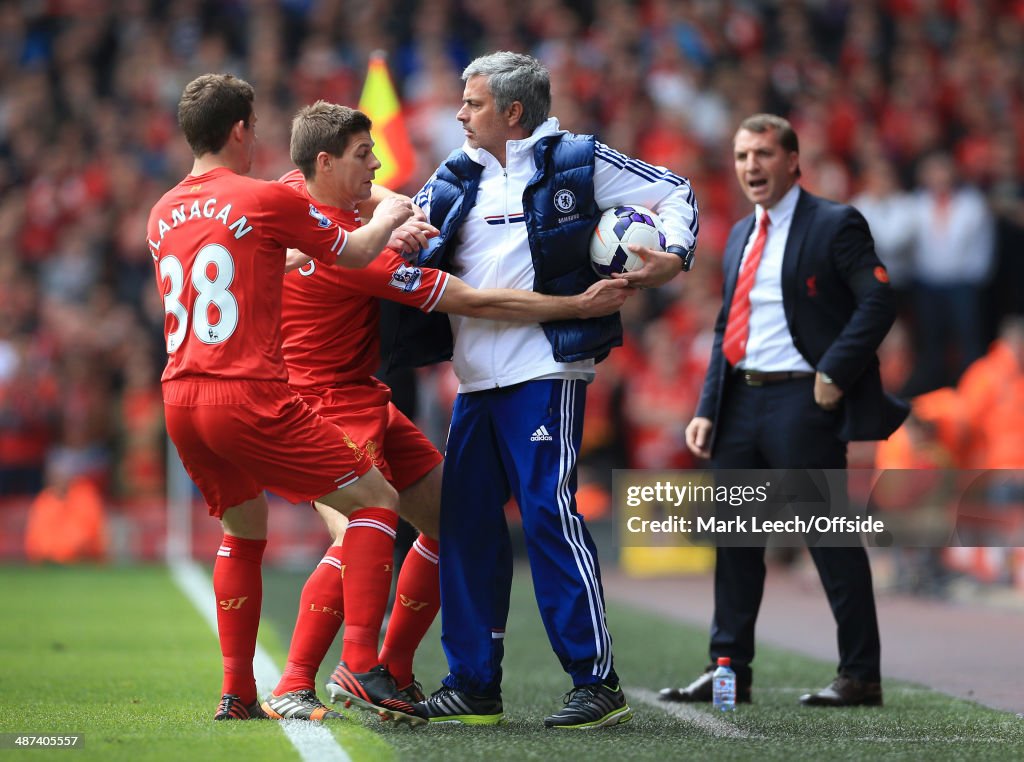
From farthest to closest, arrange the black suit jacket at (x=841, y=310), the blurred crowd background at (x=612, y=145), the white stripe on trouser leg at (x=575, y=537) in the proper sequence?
the blurred crowd background at (x=612, y=145) → the black suit jacket at (x=841, y=310) → the white stripe on trouser leg at (x=575, y=537)

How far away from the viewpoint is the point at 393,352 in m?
5.70

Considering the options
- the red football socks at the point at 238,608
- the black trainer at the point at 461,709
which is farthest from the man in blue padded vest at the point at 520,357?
the red football socks at the point at 238,608

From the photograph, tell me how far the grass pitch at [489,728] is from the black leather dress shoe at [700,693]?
93 millimetres

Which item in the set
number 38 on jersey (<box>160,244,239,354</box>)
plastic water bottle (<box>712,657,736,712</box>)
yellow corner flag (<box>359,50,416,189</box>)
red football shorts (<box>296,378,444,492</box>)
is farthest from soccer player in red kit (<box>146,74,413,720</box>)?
yellow corner flag (<box>359,50,416,189</box>)

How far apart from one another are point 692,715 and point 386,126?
4914 mm

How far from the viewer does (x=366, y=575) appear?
5.29 meters

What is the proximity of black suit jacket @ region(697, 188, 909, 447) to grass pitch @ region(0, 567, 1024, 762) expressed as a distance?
121cm

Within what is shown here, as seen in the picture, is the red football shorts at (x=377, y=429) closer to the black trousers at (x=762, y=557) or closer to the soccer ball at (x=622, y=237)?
the soccer ball at (x=622, y=237)

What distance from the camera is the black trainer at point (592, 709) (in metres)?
5.22

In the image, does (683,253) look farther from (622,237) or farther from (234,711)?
(234,711)

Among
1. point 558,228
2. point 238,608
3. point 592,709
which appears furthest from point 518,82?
point 592,709

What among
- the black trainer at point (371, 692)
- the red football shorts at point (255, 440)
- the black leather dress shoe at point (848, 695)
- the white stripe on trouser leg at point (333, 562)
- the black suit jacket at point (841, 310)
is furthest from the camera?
the black suit jacket at point (841, 310)

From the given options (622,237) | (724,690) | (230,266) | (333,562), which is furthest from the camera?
(724,690)

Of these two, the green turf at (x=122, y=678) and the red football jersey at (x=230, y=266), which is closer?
the green turf at (x=122, y=678)
